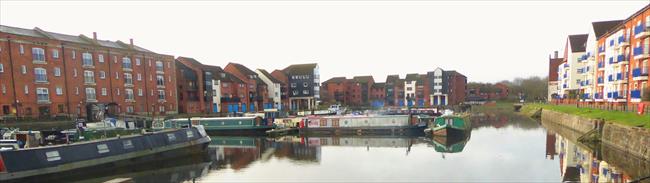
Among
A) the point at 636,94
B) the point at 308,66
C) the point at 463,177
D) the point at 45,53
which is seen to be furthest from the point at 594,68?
the point at 45,53

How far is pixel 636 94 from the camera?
31.3 metres

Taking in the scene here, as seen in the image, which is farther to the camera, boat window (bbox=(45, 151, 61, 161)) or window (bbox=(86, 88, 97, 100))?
window (bbox=(86, 88, 97, 100))

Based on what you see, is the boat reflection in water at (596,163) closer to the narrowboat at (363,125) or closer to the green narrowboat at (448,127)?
the green narrowboat at (448,127)

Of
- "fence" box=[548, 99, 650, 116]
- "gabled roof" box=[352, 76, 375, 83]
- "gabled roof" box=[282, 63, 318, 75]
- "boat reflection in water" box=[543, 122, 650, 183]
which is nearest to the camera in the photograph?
"boat reflection in water" box=[543, 122, 650, 183]

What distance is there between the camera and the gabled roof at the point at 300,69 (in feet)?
264

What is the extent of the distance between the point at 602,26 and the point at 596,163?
1591 inches

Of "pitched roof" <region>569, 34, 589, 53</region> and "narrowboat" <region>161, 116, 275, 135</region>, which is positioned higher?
"pitched roof" <region>569, 34, 589, 53</region>

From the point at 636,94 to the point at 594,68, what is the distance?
18710 millimetres

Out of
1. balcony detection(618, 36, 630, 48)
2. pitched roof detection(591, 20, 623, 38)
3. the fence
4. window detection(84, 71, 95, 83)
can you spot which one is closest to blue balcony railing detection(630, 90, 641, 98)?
the fence

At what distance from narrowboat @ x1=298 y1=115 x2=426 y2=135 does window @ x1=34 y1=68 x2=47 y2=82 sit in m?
30.5

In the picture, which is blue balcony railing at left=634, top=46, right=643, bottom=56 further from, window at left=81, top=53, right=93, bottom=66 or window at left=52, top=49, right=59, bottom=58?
window at left=52, top=49, right=59, bottom=58

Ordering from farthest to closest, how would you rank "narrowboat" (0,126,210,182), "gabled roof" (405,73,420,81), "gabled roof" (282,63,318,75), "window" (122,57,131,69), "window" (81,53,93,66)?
1. "gabled roof" (405,73,420,81)
2. "gabled roof" (282,63,318,75)
3. "window" (122,57,131,69)
4. "window" (81,53,93,66)
5. "narrowboat" (0,126,210,182)

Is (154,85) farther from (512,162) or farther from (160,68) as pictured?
(512,162)

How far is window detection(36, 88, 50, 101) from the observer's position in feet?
123
